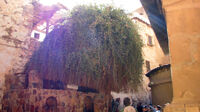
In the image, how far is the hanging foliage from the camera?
7969 mm

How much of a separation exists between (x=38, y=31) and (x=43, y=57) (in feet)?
23.2

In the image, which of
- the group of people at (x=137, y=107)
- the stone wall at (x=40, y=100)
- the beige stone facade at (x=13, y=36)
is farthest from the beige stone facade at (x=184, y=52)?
the beige stone facade at (x=13, y=36)

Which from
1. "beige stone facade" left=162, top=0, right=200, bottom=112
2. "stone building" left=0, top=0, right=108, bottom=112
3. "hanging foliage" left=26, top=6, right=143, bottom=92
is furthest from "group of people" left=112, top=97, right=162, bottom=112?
"beige stone facade" left=162, top=0, right=200, bottom=112

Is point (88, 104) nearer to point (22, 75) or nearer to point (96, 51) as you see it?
point (96, 51)

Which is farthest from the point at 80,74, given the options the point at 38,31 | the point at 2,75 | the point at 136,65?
the point at 38,31

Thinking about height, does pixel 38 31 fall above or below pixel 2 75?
above

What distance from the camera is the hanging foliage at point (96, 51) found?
7969 mm

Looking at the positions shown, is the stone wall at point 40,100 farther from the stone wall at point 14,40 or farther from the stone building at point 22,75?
the stone wall at point 14,40

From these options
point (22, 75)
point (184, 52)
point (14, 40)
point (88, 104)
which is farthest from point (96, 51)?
point (184, 52)

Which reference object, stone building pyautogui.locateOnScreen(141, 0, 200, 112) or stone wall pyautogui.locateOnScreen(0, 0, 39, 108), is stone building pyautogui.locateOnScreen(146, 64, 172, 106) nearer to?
stone wall pyautogui.locateOnScreen(0, 0, 39, 108)

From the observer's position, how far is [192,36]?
165 centimetres

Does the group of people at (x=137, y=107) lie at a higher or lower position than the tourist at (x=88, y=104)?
lower

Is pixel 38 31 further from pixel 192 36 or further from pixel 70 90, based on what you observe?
pixel 192 36

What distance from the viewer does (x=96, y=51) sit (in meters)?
7.98
